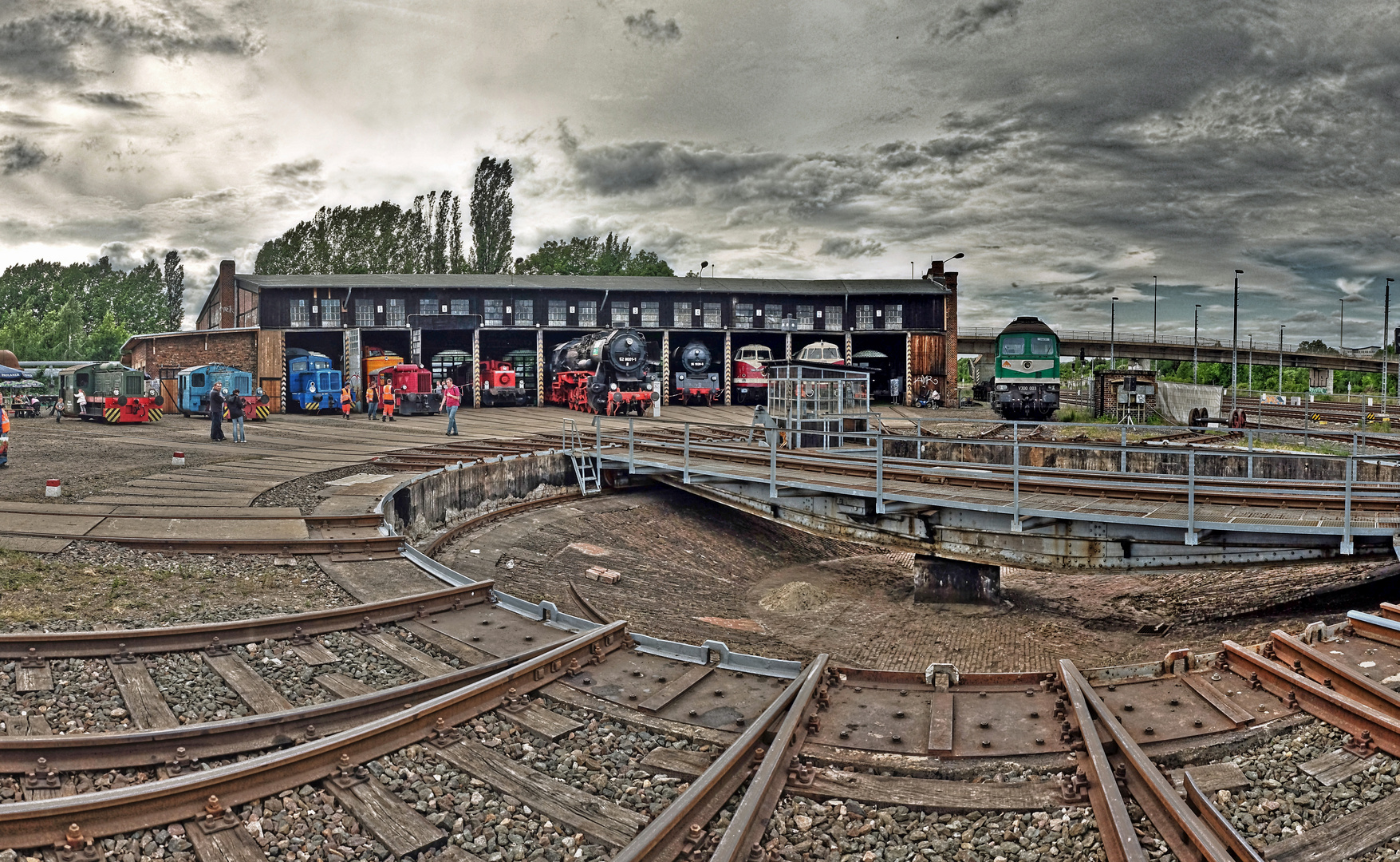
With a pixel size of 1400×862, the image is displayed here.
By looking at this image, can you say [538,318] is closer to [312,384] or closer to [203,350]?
[312,384]

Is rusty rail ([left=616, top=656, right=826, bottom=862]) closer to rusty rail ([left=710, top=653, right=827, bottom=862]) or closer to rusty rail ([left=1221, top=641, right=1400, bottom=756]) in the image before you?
rusty rail ([left=710, top=653, right=827, bottom=862])

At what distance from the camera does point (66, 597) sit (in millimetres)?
7766

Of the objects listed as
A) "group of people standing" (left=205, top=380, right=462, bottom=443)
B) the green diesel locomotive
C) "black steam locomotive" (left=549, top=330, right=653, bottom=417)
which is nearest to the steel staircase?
"group of people standing" (left=205, top=380, right=462, bottom=443)

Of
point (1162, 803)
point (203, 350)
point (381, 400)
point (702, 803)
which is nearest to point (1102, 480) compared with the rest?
point (1162, 803)

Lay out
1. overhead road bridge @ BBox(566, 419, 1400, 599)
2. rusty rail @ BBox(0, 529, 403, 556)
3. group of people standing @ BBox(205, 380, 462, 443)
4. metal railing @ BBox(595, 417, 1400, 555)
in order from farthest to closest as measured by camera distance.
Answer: group of people standing @ BBox(205, 380, 462, 443) < overhead road bridge @ BBox(566, 419, 1400, 599) < metal railing @ BBox(595, 417, 1400, 555) < rusty rail @ BBox(0, 529, 403, 556)

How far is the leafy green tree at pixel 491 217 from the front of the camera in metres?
67.4

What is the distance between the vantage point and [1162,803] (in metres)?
4.47

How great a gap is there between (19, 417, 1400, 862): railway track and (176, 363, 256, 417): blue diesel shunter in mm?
29152

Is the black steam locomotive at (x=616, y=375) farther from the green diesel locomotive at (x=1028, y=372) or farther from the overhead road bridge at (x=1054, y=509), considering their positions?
the overhead road bridge at (x=1054, y=509)

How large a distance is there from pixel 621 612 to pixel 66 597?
601 cm

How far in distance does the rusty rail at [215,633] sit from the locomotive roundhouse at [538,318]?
32168 mm

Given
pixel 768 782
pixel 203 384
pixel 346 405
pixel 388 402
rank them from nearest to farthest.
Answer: pixel 768 782, pixel 388 402, pixel 346 405, pixel 203 384

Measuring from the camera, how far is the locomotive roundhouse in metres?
39.8

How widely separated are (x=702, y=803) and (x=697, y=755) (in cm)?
77
